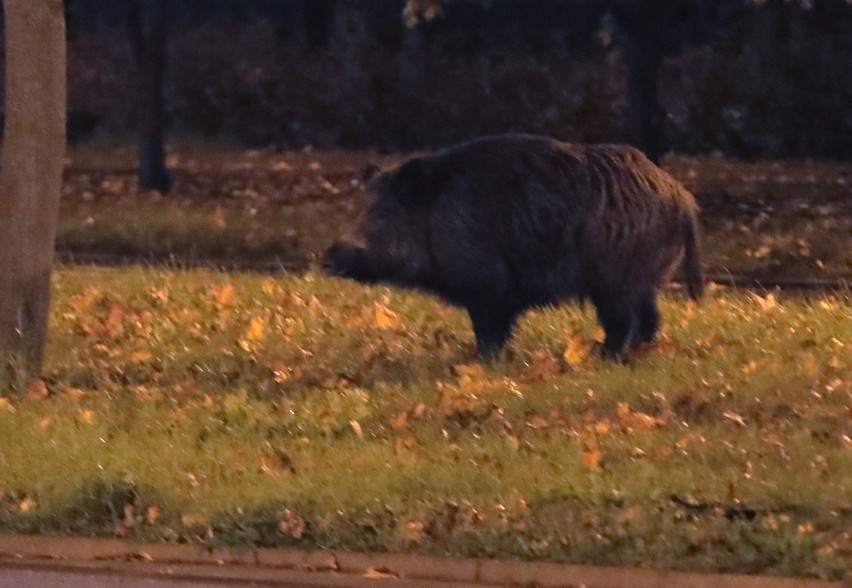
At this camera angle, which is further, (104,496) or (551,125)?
(551,125)

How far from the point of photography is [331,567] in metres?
6.64

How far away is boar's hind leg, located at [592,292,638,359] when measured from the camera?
10281 mm

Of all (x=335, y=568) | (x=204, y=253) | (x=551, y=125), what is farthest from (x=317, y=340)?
(x=551, y=125)

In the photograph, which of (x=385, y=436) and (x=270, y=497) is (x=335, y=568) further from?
(x=385, y=436)

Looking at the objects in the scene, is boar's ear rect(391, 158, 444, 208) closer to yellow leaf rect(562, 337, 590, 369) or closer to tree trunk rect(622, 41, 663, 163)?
yellow leaf rect(562, 337, 590, 369)

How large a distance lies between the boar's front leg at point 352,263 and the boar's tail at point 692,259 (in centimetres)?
198

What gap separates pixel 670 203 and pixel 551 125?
2017 cm

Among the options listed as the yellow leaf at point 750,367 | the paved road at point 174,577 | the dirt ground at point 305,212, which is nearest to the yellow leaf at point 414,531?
the paved road at point 174,577

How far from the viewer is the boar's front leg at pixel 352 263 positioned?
10391 mm

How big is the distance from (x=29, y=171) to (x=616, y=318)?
370 cm

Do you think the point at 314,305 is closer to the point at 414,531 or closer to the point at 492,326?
the point at 492,326

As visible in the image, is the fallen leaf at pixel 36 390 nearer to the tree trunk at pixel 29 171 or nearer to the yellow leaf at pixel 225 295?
the tree trunk at pixel 29 171

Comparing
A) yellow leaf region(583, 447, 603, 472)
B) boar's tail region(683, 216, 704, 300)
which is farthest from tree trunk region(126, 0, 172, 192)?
yellow leaf region(583, 447, 603, 472)

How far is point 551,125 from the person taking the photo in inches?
1195
